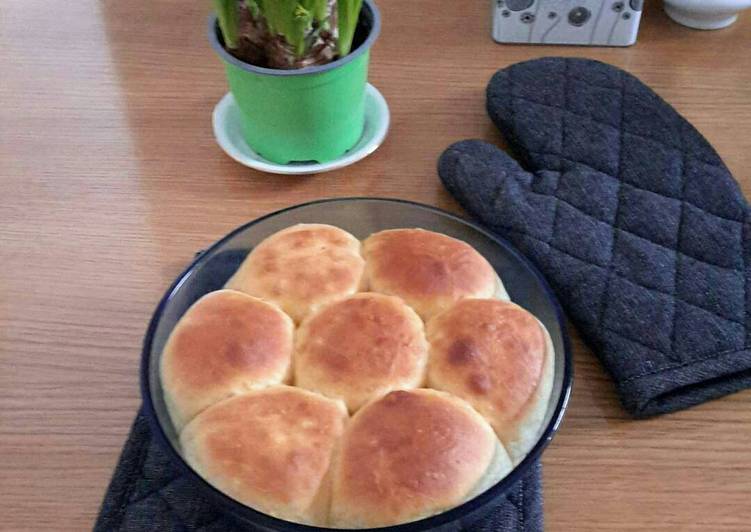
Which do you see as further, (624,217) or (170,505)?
(624,217)

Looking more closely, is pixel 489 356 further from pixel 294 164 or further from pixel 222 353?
pixel 294 164

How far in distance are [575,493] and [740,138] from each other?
1.47ft

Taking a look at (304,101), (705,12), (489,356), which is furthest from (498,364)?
(705,12)

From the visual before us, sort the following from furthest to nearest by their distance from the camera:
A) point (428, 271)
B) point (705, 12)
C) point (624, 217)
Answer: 1. point (705, 12)
2. point (624, 217)
3. point (428, 271)

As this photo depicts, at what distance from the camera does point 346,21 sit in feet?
2.08

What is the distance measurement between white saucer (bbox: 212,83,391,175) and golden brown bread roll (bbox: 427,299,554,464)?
263 mm

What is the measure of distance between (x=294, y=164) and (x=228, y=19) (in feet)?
0.49

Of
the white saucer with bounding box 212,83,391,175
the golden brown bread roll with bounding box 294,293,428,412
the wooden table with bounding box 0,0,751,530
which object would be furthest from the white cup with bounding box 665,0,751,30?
the golden brown bread roll with bounding box 294,293,428,412

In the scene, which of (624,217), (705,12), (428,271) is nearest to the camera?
(428,271)

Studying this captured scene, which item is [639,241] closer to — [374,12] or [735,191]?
[735,191]

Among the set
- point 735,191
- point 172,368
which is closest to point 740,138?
point 735,191

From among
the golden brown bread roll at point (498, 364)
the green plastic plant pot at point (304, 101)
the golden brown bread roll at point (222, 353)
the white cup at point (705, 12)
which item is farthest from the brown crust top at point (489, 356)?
the white cup at point (705, 12)

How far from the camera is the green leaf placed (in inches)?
24.5

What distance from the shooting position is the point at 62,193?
0.70m
